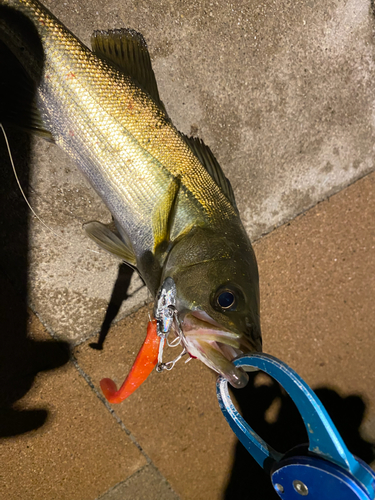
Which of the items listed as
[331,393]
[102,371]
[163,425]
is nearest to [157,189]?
[102,371]

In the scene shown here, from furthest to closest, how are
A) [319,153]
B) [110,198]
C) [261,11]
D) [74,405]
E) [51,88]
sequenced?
[319,153] < [261,11] < [74,405] < [110,198] < [51,88]

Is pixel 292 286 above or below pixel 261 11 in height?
below

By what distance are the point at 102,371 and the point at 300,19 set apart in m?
3.15

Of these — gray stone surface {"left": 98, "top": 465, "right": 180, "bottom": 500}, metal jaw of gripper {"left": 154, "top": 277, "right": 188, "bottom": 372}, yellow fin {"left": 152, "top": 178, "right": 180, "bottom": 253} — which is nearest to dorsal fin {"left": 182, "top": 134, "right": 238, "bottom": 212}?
yellow fin {"left": 152, "top": 178, "right": 180, "bottom": 253}

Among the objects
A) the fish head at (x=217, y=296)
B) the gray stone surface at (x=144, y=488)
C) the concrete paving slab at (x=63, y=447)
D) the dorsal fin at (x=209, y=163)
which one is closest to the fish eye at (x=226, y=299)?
the fish head at (x=217, y=296)

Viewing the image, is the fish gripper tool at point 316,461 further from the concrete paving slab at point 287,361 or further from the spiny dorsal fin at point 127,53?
the spiny dorsal fin at point 127,53

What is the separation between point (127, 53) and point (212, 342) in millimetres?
1695

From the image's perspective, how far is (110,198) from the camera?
6.29 ft

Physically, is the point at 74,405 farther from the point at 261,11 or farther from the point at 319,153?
the point at 261,11

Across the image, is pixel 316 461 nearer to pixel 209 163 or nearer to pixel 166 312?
pixel 166 312

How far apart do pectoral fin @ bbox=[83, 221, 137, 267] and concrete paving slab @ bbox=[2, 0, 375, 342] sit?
32 cm

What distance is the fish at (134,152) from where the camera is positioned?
1.71 metres

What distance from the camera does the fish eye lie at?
1.57 meters

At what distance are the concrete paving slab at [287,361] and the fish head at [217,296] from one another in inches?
40.2
